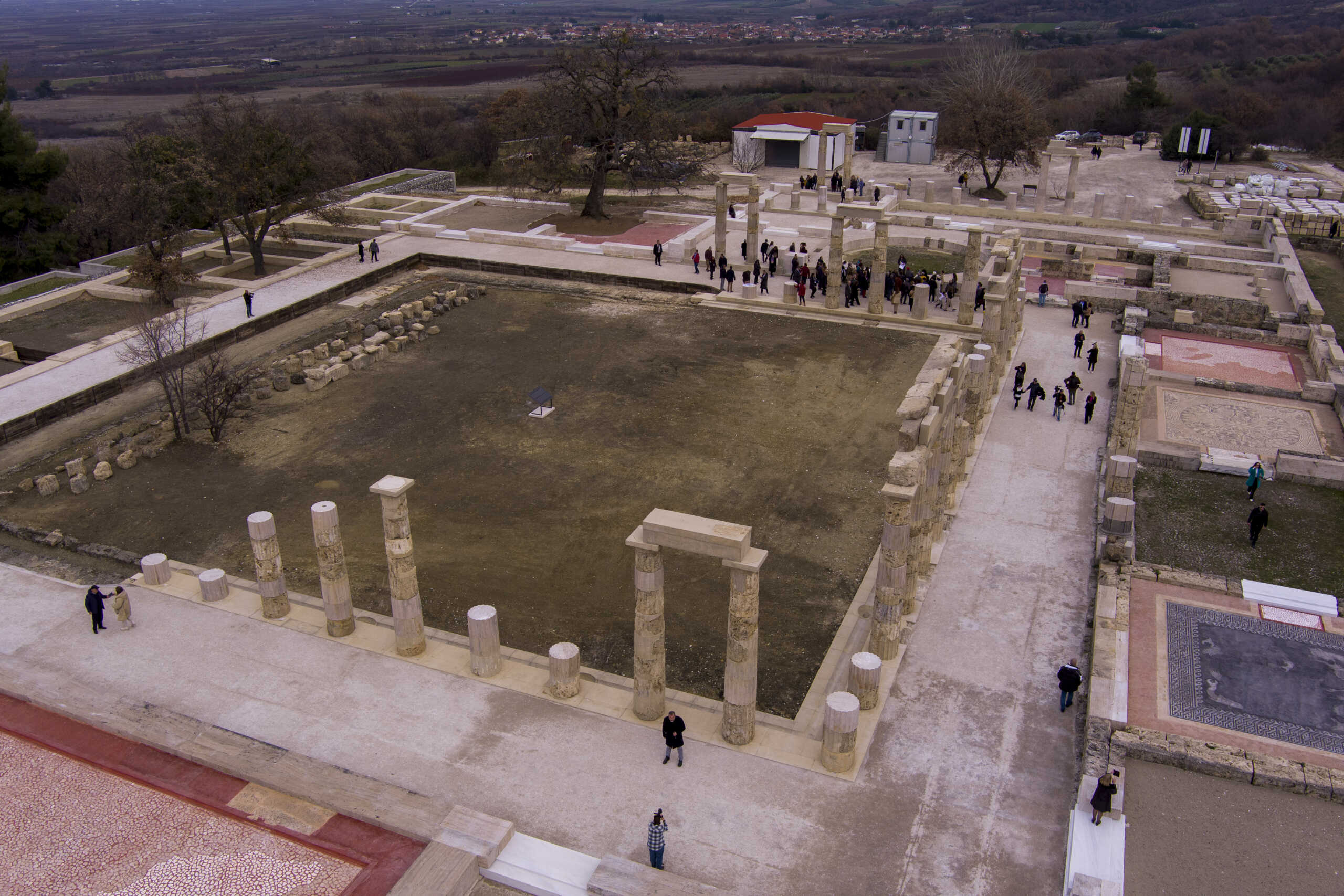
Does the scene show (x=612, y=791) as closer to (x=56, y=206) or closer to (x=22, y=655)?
(x=22, y=655)

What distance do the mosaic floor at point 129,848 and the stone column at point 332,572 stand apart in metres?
3.56

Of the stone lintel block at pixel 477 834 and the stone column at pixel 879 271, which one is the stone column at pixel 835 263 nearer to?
the stone column at pixel 879 271

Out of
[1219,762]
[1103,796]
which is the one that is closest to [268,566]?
[1103,796]

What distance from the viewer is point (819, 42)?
173 meters

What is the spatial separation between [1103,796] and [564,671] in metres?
6.83

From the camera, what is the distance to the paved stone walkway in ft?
37.8

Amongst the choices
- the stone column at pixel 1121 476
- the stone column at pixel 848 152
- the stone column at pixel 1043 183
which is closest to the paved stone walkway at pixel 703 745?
the stone column at pixel 1121 476

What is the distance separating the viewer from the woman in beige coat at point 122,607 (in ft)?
49.8

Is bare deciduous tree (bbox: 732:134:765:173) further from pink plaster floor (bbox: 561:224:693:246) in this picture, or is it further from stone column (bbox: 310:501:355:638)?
stone column (bbox: 310:501:355:638)

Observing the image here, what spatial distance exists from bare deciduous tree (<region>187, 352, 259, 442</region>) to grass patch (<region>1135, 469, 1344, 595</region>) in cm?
1929

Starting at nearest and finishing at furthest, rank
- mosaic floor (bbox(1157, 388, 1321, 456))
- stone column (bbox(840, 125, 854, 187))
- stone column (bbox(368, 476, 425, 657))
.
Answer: stone column (bbox(368, 476, 425, 657)) → mosaic floor (bbox(1157, 388, 1321, 456)) → stone column (bbox(840, 125, 854, 187))

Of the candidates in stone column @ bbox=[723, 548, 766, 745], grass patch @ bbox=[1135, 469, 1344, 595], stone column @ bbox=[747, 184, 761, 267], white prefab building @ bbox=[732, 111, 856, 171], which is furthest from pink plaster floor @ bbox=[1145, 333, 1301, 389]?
white prefab building @ bbox=[732, 111, 856, 171]

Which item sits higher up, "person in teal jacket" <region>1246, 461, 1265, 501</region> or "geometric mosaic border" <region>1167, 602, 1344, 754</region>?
"person in teal jacket" <region>1246, 461, 1265, 501</region>

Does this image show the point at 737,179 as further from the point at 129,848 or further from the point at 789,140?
the point at 129,848
